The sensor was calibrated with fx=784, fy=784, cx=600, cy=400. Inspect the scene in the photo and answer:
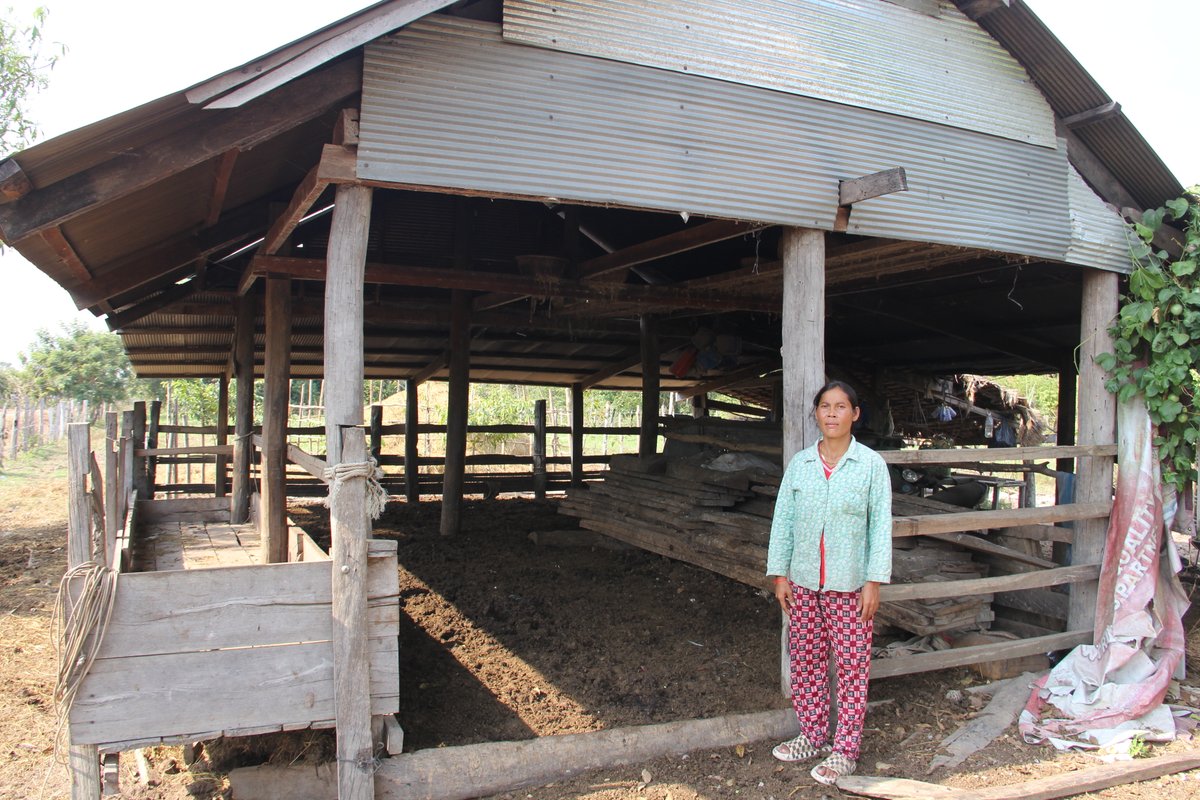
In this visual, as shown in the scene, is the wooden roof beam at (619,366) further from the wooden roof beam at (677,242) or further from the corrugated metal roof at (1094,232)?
the corrugated metal roof at (1094,232)

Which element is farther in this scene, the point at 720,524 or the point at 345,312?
the point at 720,524

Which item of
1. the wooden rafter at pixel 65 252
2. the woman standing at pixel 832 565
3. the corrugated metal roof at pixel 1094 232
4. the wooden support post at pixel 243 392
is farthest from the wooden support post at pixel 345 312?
the corrugated metal roof at pixel 1094 232

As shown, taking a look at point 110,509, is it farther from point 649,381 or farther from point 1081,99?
point 1081,99

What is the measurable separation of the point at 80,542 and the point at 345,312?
4.61 feet

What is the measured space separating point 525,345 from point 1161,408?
309 inches

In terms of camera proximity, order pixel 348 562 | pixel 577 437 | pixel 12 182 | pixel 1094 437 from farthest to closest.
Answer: pixel 577 437
pixel 1094 437
pixel 348 562
pixel 12 182

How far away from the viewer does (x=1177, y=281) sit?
516 cm

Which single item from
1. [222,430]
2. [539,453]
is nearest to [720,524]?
[539,453]

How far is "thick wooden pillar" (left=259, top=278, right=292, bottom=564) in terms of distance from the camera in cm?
583

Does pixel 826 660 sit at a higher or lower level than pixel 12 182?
lower

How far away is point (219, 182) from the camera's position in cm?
462

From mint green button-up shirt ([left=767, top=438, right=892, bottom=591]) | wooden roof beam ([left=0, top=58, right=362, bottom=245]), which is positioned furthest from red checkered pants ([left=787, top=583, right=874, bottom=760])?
wooden roof beam ([left=0, top=58, right=362, bottom=245])

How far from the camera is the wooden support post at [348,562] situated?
3.37 metres

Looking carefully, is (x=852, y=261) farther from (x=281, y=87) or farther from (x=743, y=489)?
(x=281, y=87)
